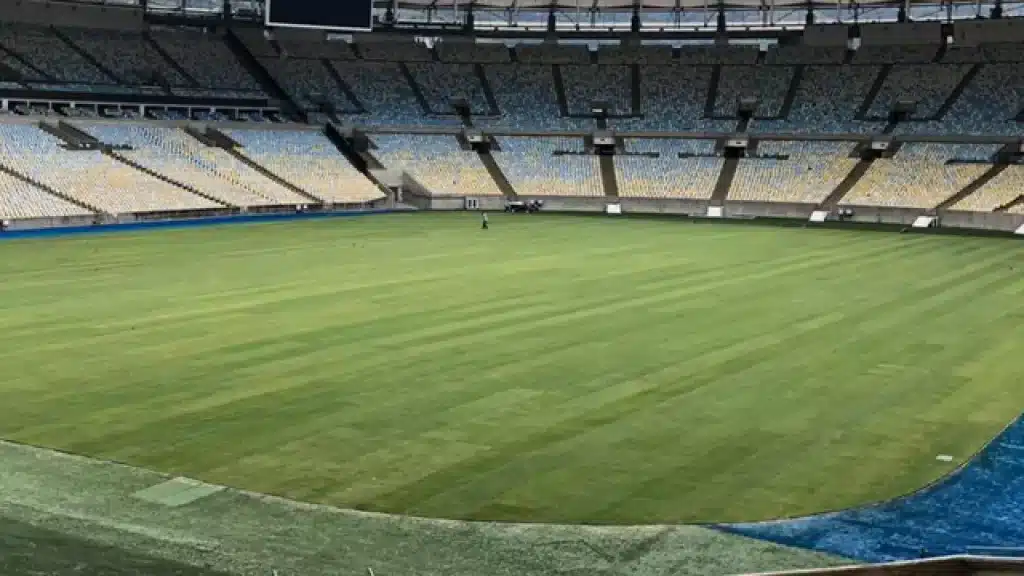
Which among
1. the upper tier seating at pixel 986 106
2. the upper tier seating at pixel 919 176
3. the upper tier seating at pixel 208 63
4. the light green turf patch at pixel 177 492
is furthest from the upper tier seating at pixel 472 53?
the light green turf patch at pixel 177 492

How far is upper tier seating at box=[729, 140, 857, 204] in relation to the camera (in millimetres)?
62547

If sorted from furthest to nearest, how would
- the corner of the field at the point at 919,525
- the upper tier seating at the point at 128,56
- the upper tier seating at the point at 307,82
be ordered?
the upper tier seating at the point at 307,82 → the upper tier seating at the point at 128,56 → the corner of the field at the point at 919,525

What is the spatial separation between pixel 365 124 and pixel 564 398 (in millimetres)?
58593

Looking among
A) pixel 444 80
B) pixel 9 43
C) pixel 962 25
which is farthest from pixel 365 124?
pixel 962 25

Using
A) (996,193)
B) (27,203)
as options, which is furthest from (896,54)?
(27,203)

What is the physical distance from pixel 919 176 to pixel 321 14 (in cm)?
3518

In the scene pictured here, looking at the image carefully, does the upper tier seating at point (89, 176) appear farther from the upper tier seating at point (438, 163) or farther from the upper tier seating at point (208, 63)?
the upper tier seating at point (438, 163)

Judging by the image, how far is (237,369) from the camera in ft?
57.4

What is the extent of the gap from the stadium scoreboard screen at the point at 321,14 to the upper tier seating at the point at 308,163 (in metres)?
7.53

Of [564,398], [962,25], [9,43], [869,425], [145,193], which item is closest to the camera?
[869,425]

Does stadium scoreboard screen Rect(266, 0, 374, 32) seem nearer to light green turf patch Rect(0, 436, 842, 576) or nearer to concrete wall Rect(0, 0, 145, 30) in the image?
concrete wall Rect(0, 0, 145, 30)

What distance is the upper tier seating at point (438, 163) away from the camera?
6756cm

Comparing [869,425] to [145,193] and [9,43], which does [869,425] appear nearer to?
[145,193]

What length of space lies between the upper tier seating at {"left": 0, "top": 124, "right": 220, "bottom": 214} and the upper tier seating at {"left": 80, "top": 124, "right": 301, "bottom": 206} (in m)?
1.84
